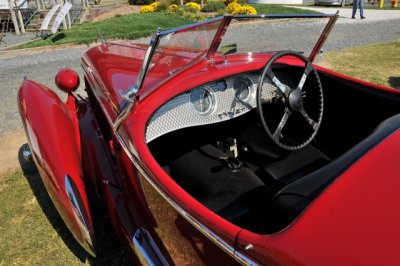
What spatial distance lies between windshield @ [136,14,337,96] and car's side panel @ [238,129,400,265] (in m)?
1.11

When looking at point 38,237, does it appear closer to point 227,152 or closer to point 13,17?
point 227,152

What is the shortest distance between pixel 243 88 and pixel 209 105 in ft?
0.98

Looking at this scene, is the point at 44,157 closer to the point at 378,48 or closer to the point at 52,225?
the point at 52,225

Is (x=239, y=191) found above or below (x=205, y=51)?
below

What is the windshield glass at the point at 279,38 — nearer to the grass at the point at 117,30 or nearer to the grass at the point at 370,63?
the grass at the point at 370,63

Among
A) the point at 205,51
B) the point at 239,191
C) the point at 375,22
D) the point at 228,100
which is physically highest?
the point at 205,51

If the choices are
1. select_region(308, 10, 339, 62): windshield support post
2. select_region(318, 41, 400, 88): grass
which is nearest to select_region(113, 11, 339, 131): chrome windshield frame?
select_region(308, 10, 339, 62): windshield support post

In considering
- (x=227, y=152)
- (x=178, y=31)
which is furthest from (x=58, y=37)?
(x=178, y=31)

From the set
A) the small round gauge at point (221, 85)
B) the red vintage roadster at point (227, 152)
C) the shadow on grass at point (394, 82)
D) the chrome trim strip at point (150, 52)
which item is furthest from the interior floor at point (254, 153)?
the shadow on grass at point (394, 82)

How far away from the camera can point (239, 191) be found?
2.09 meters

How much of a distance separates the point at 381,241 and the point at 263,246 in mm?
347

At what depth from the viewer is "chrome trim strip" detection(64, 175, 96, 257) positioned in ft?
7.69

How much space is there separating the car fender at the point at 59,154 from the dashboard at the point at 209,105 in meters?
0.72

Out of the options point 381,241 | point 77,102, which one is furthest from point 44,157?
point 381,241
